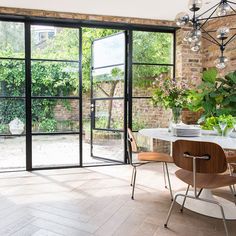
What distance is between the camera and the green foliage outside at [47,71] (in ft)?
13.9

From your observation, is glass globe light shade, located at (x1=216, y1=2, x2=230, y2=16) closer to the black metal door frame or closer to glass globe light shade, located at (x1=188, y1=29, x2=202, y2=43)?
glass globe light shade, located at (x1=188, y1=29, x2=202, y2=43)

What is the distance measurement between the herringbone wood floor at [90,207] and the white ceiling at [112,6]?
99.5 inches

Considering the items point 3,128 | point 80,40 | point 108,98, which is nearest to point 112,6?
point 80,40

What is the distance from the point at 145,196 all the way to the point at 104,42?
2974 mm

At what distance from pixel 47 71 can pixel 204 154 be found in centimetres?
313

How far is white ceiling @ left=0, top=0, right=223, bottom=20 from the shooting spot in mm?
3854

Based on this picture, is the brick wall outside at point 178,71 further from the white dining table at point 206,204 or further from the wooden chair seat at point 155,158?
the white dining table at point 206,204

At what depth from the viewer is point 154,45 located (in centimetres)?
490

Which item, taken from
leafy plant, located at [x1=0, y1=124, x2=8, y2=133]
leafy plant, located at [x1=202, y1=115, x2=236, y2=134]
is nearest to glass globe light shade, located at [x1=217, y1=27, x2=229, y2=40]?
leafy plant, located at [x1=202, y1=115, x2=236, y2=134]

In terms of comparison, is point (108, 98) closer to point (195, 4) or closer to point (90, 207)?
point (90, 207)

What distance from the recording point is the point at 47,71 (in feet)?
14.5

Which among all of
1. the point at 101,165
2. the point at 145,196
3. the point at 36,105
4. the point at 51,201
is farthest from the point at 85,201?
Result: the point at 36,105

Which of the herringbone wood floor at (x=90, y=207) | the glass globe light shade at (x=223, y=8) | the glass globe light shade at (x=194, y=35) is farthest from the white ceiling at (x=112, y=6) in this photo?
the herringbone wood floor at (x=90, y=207)

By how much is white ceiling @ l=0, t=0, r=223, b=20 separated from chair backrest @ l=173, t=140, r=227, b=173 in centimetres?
253
